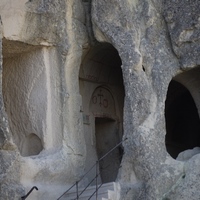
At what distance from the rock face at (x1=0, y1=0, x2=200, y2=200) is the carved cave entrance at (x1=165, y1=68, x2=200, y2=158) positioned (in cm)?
251

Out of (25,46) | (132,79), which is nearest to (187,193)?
(132,79)

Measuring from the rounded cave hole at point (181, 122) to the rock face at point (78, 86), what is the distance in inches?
107

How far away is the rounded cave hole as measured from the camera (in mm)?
14070

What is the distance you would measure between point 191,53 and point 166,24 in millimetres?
646

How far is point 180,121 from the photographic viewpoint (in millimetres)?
14680

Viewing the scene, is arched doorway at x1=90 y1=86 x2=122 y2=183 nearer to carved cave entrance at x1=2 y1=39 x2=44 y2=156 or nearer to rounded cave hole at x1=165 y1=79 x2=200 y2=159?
rounded cave hole at x1=165 y1=79 x2=200 y2=159

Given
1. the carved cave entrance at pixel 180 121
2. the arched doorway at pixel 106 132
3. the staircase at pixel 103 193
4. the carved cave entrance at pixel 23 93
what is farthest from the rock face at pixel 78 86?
the carved cave entrance at pixel 180 121

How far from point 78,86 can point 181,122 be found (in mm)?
4226

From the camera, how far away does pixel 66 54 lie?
35.5ft

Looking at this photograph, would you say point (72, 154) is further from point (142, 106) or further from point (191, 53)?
point (191, 53)

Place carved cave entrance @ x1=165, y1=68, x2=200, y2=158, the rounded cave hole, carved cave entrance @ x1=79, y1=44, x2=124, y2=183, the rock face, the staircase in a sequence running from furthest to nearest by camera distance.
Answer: the rounded cave hole < carved cave entrance @ x1=165, y1=68, x2=200, y2=158 < carved cave entrance @ x1=79, y1=44, x2=124, y2=183 < the rock face < the staircase

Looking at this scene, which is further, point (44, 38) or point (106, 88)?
point (106, 88)

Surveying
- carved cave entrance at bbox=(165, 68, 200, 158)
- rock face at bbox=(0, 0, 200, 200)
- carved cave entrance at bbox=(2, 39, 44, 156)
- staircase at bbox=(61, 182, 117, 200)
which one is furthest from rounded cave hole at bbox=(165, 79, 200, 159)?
staircase at bbox=(61, 182, 117, 200)

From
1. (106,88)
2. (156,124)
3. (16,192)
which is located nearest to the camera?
(16,192)
